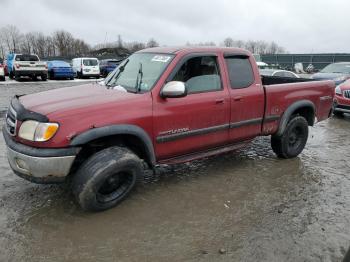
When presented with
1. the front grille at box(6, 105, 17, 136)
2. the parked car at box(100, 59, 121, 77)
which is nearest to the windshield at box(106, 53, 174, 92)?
the front grille at box(6, 105, 17, 136)

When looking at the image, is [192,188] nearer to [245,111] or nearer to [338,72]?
[245,111]

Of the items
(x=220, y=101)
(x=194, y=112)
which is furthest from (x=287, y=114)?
(x=194, y=112)

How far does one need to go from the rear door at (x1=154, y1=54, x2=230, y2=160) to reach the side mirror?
0.13 metres

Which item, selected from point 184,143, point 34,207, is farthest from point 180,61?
point 34,207

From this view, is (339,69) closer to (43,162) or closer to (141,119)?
(141,119)

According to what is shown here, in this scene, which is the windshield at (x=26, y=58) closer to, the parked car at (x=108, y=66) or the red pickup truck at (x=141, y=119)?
the parked car at (x=108, y=66)

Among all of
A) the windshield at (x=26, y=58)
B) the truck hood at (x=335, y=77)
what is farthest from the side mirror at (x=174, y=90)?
the windshield at (x=26, y=58)

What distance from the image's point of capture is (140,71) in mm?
4684

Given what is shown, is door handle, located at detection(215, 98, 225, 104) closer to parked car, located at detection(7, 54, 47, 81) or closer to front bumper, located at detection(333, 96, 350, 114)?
front bumper, located at detection(333, 96, 350, 114)

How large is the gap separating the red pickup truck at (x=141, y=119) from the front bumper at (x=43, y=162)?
1 cm

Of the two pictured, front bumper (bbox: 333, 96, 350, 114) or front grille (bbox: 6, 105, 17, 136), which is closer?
front grille (bbox: 6, 105, 17, 136)

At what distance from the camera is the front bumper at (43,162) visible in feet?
11.9

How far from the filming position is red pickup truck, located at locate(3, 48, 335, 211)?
372 cm

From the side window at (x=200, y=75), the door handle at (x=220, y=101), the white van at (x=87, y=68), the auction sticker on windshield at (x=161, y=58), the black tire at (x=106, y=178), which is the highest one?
the white van at (x=87, y=68)
